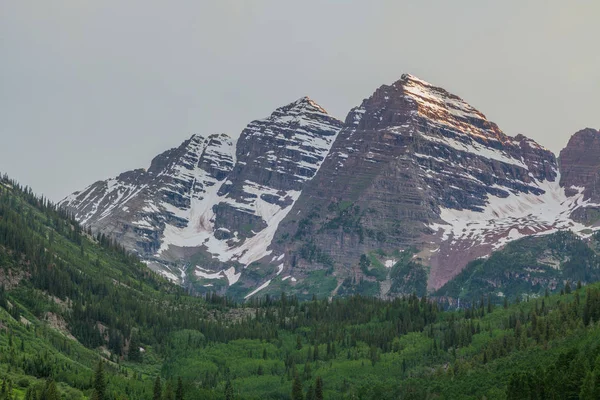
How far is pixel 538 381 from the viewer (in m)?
199

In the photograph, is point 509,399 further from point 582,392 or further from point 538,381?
point 582,392

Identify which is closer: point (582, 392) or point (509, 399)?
point (582, 392)

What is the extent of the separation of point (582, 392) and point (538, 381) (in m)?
20.3

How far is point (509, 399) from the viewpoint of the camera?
19950 centimetres

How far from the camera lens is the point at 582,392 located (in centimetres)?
17912

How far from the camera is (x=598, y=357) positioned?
19300 cm

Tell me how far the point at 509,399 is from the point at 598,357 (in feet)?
59.0

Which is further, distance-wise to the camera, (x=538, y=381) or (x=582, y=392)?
(x=538, y=381)

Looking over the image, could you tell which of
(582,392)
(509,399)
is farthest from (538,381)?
(582,392)

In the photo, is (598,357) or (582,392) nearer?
(582,392)

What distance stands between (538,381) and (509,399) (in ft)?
20.3

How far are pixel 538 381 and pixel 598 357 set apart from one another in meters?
12.3
